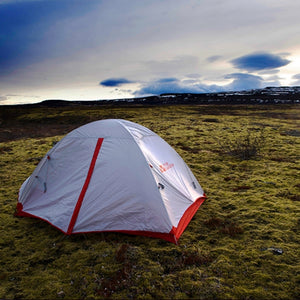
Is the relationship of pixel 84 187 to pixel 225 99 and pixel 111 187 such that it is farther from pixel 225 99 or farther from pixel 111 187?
pixel 225 99

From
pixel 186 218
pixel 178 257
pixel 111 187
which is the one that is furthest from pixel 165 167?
pixel 178 257

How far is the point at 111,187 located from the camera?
6195 millimetres

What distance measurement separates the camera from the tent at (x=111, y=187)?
597 cm

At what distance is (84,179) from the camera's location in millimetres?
6406

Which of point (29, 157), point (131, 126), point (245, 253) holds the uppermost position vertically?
point (131, 126)

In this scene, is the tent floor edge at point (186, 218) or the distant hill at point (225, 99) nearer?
the tent floor edge at point (186, 218)

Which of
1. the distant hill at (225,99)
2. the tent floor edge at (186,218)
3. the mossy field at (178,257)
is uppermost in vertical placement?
the distant hill at (225,99)

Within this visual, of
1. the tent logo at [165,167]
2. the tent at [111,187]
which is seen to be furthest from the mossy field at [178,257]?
the tent logo at [165,167]

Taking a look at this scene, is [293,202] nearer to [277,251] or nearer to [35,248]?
[277,251]

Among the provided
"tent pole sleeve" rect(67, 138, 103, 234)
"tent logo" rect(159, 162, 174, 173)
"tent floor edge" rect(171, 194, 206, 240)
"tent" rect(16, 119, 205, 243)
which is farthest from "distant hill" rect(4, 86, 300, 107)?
"tent pole sleeve" rect(67, 138, 103, 234)

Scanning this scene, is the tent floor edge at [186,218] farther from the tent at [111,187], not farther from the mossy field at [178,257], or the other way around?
the mossy field at [178,257]

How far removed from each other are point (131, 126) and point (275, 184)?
6940 mm

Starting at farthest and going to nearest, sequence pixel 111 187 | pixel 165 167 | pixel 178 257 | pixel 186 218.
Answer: pixel 165 167
pixel 186 218
pixel 111 187
pixel 178 257

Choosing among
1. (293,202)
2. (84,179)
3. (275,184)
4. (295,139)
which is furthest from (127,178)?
(295,139)
